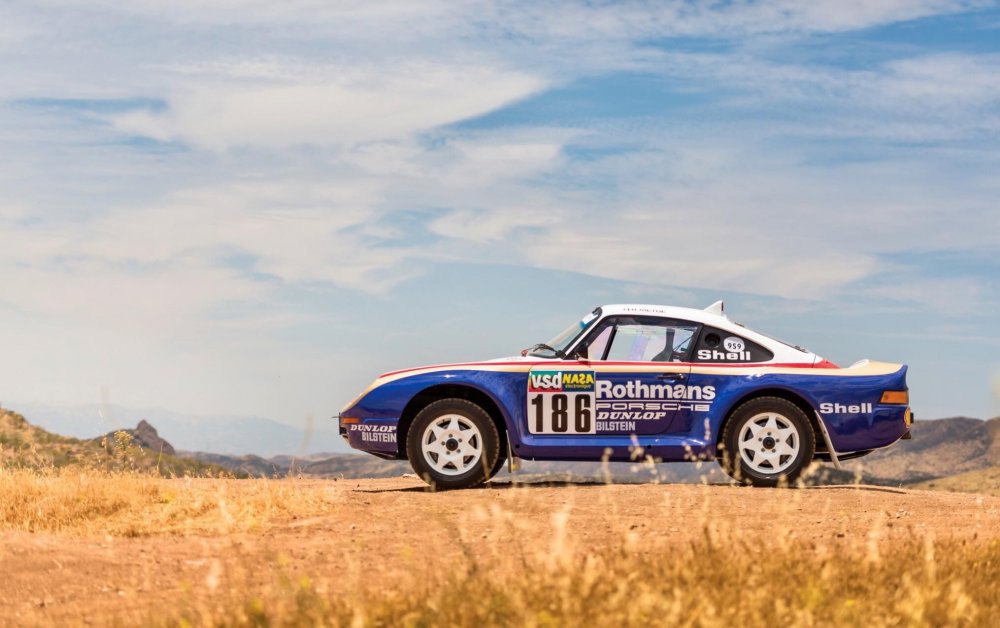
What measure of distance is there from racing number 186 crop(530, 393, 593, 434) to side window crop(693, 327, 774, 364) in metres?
1.36

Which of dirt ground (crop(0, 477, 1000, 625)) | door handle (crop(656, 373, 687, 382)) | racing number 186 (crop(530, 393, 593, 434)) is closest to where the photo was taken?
dirt ground (crop(0, 477, 1000, 625))

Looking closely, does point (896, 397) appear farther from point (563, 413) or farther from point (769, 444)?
point (563, 413)

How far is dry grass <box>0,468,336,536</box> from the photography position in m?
11.4

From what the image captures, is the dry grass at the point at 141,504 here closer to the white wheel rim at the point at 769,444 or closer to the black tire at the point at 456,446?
the black tire at the point at 456,446

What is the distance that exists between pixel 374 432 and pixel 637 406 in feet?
9.20

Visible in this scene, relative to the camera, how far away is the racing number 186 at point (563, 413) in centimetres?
1251

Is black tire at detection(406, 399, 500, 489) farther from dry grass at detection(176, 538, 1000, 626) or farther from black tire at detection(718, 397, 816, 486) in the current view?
dry grass at detection(176, 538, 1000, 626)

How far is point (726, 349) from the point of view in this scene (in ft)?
42.6

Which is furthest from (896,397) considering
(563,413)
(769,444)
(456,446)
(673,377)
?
(456,446)

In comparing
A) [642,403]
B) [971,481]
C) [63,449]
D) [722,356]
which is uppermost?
[722,356]

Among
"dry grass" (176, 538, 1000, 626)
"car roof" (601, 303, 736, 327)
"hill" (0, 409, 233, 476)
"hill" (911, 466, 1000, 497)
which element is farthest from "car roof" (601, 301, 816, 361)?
"hill" (911, 466, 1000, 497)

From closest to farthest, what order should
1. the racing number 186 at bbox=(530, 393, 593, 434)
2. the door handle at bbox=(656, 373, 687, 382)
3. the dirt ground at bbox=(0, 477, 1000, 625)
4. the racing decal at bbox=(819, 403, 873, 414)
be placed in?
the dirt ground at bbox=(0, 477, 1000, 625), the racing number 186 at bbox=(530, 393, 593, 434), the door handle at bbox=(656, 373, 687, 382), the racing decal at bbox=(819, 403, 873, 414)

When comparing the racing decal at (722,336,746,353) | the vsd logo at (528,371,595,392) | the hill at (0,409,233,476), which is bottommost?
the hill at (0,409,233,476)

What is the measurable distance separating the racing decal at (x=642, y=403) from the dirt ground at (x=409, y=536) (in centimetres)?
73
